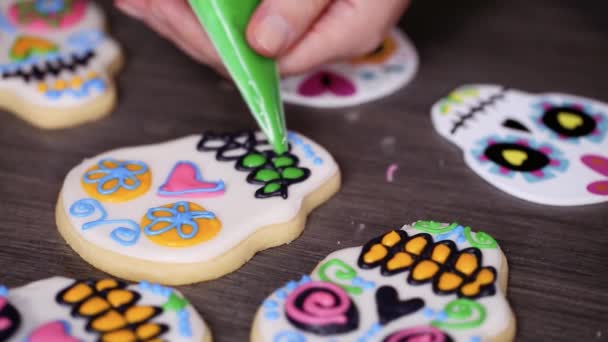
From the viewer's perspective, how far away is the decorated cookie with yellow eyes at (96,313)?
1.94 ft

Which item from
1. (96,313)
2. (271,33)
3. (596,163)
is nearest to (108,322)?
(96,313)

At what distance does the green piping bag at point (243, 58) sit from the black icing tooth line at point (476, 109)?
22cm

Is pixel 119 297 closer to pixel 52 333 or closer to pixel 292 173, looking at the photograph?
pixel 52 333

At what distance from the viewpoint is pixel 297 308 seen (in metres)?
0.62

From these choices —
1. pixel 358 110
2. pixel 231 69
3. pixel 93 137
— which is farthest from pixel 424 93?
pixel 93 137

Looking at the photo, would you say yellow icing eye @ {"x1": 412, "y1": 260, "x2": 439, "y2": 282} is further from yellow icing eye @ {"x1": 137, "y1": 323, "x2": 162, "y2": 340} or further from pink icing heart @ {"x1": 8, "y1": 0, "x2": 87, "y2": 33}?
pink icing heart @ {"x1": 8, "y1": 0, "x2": 87, "y2": 33}

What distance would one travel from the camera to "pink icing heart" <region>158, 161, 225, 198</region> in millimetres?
739

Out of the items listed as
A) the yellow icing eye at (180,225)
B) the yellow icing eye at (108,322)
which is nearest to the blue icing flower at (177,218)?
the yellow icing eye at (180,225)

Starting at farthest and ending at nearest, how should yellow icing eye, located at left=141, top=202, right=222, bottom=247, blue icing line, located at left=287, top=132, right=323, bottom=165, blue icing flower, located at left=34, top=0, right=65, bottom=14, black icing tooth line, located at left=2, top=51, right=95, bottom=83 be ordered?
blue icing flower, located at left=34, top=0, right=65, bottom=14, black icing tooth line, located at left=2, top=51, right=95, bottom=83, blue icing line, located at left=287, top=132, right=323, bottom=165, yellow icing eye, located at left=141, top=202, right=222, bottom=247

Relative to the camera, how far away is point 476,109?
90cm

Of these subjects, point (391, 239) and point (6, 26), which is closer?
point (391, 239)

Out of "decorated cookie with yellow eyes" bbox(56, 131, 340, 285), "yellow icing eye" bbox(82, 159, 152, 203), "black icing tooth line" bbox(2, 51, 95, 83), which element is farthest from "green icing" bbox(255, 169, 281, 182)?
"black icing tooth line" bbox(2, 51, 95, 83)

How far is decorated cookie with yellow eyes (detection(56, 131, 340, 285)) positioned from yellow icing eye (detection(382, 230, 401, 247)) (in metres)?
0.09

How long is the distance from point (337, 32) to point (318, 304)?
0.36 metres
